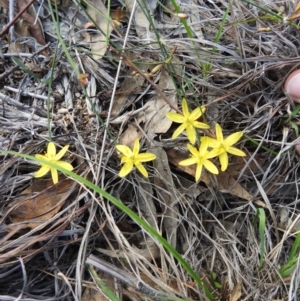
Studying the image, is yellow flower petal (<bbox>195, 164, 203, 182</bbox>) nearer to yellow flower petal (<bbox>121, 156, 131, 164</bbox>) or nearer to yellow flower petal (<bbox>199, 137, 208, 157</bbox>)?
yellow flower petal (<bbox>199, 137, 208, 157</bbox>)

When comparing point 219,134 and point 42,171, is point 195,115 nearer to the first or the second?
point 219,134

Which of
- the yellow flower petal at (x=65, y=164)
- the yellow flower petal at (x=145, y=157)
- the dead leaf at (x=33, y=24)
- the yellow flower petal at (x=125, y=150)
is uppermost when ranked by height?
the dead leaf at (x=33, y=24)

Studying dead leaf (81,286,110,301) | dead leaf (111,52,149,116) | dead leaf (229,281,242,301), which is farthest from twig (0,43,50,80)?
dead leaf (229,281,242,301)

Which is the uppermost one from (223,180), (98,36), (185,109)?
(98,36)

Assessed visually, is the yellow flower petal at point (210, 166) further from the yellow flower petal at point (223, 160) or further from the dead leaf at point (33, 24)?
the dead leaf at point (33, 24)

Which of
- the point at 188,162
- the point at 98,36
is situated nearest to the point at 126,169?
the point at 188,162

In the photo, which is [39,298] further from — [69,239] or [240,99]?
[240,99]

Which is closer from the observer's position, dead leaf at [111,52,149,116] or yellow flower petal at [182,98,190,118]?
yellow flower petal at [182,98,190,118]

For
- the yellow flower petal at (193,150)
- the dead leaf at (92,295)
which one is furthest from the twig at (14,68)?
the dead leaf at (92,295)
